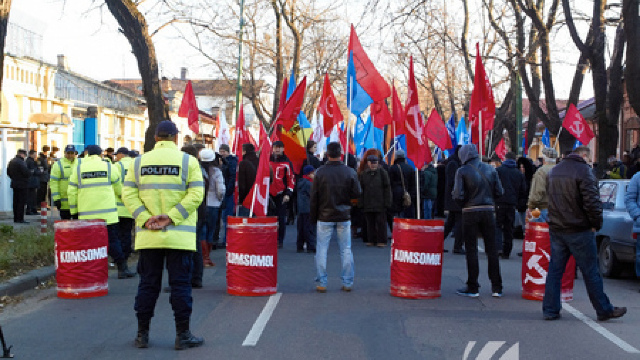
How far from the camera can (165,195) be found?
672 cm

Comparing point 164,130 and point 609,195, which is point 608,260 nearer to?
point 609,195

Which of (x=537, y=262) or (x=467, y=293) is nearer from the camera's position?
(x=537, y=262)

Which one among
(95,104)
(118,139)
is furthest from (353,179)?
(118,139)

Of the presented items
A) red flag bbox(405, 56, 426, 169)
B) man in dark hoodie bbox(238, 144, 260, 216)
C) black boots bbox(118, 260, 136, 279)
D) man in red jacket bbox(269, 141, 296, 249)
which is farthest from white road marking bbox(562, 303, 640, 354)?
man in red jacket bbox(269, 141, 296, 249)

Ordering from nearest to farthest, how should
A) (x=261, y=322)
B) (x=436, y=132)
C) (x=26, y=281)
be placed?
(x=261, y=322), (x=26, y=281), (x=436, y=132)

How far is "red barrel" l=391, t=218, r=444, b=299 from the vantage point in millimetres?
9242

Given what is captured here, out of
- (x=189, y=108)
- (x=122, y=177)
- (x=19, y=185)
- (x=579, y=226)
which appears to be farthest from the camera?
(x=189, y=108)

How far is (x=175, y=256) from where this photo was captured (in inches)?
266

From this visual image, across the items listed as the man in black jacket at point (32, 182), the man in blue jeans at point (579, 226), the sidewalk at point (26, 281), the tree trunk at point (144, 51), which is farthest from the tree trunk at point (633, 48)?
the man in black jacket at point (32, 182)

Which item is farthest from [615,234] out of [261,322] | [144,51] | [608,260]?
[144,51]

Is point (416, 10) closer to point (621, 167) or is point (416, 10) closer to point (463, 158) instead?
point (621, 167)

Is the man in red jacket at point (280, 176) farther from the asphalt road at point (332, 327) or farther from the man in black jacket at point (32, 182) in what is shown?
the man in black jacket at point (32, 182)

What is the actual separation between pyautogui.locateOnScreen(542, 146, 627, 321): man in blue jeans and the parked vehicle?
2841mm

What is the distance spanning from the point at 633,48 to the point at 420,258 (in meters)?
8.18
